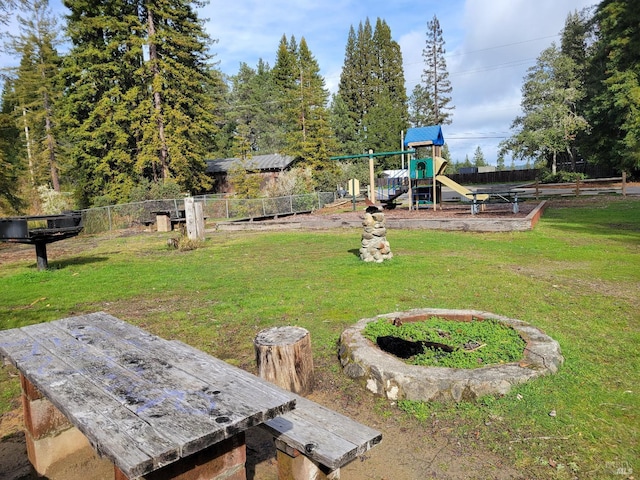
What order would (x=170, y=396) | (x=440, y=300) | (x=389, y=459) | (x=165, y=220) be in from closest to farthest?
(x=170, y=396) → (x=389, y=459) → (x=440, y=300) → (x=165, y=220)

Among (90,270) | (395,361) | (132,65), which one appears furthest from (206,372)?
(132,65)

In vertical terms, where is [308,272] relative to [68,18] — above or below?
below

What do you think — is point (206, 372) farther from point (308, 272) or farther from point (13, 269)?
point (13, 269)

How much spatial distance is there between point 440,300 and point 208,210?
63.5ft

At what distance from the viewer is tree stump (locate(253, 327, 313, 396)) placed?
3592 mm

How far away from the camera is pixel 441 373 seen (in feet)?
11.6

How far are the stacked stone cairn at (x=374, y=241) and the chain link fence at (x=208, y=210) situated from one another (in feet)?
44.0

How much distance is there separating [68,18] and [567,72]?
148 ft

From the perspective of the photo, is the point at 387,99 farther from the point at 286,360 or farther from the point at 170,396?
the point at 170,396

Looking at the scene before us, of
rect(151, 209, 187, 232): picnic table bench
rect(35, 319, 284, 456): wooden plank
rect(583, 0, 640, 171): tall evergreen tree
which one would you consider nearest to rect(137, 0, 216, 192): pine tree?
rect(151, 209, 187, 232): picnic table bench

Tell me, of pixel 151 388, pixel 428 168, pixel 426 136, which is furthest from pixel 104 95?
pixel 151 388

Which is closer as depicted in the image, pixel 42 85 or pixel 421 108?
pixel 42 85

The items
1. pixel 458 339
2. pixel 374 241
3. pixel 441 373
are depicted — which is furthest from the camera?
pixel 374 241

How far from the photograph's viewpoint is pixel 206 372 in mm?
2227
